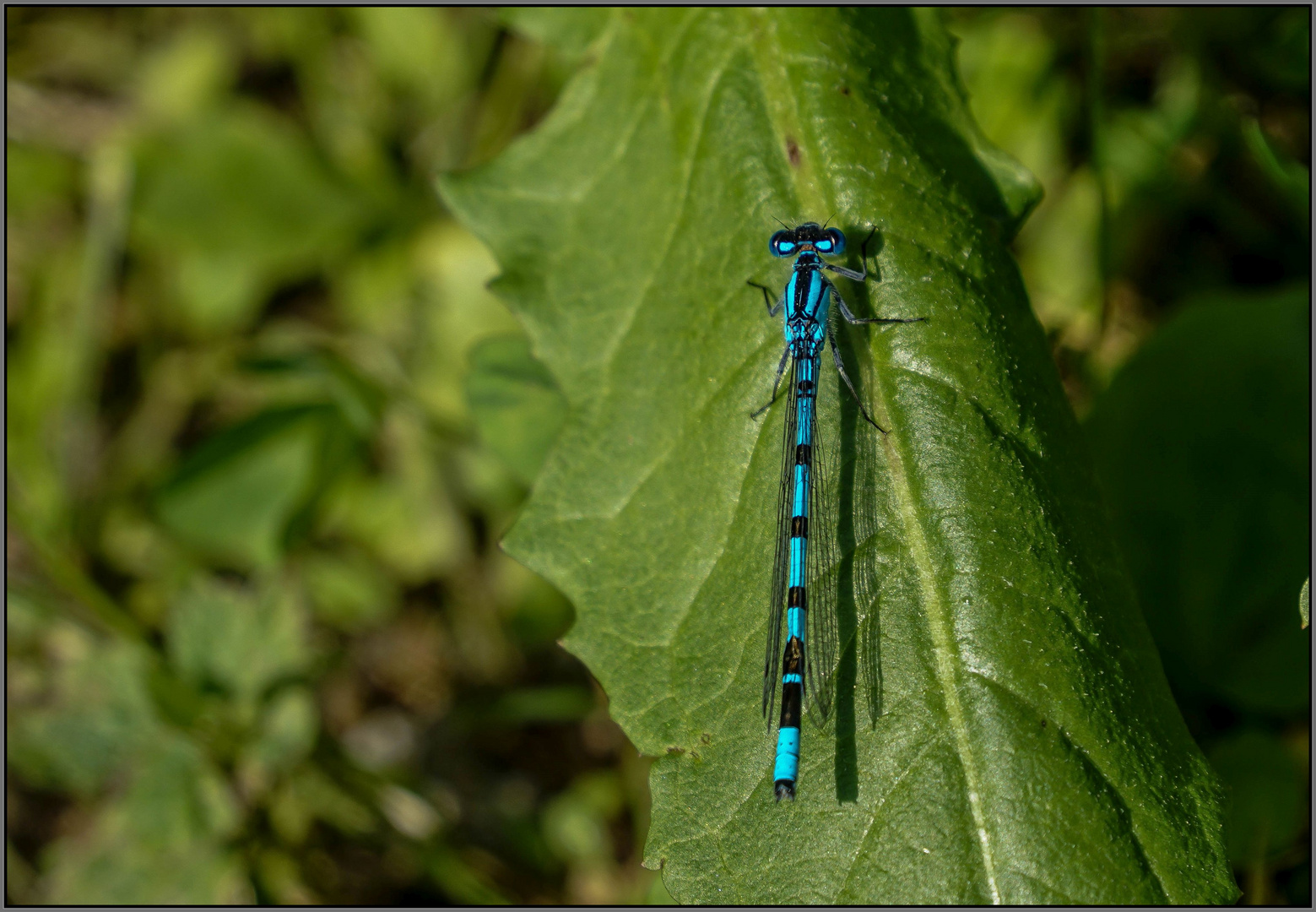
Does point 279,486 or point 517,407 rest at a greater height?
point 517,407

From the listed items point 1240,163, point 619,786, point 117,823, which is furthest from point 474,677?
point 1240,163

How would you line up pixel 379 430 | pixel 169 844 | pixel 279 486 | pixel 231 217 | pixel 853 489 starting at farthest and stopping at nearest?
1. pixel 231 217
2. pixel 379 430
3. pixel 279 486
4. pixel 169 844
5. pixel 853 489

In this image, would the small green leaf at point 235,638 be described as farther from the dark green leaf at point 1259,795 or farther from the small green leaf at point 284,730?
the dark green leaf at point 1259,795

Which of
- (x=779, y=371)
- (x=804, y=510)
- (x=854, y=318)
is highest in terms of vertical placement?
(x=854, y=318)

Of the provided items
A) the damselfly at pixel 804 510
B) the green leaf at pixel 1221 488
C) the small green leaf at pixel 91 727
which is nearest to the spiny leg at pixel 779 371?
the damselfly at pixel 804 510

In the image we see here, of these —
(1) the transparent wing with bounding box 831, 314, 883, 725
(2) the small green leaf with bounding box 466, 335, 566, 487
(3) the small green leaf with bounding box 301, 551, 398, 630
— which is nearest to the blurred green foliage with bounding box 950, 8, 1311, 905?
(1) the transparent wing with bounding box 831, 314, 883, 725

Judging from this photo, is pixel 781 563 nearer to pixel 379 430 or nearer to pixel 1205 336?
pixel 1205 336

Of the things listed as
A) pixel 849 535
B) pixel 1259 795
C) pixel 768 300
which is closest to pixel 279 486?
pixel 768 300
